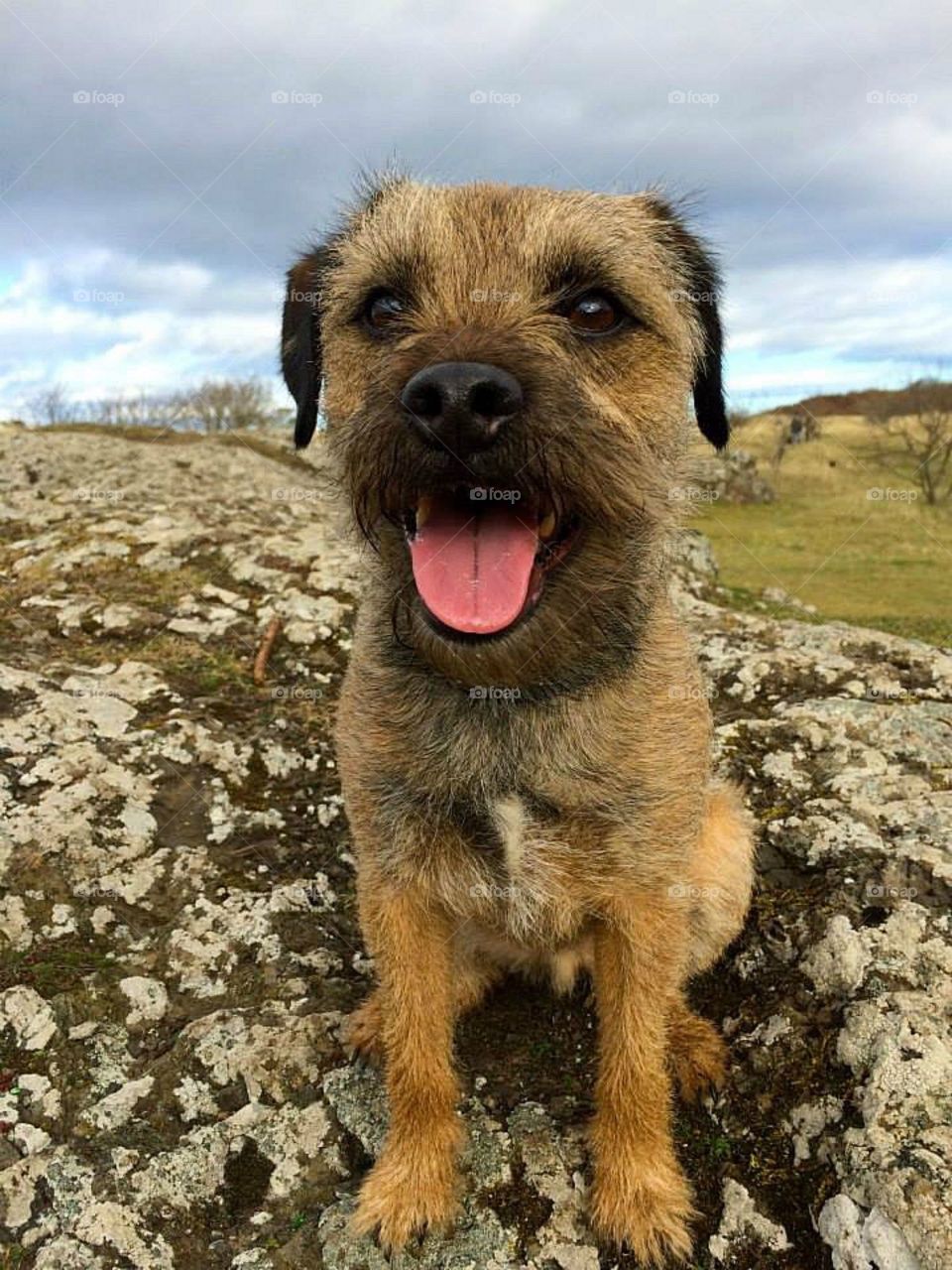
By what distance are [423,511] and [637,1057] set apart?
2.01m

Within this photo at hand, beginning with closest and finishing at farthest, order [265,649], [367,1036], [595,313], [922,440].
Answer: [595,313] < [367,1036] < [265,649] < [922,440]

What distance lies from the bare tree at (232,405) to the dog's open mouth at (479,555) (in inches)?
1281

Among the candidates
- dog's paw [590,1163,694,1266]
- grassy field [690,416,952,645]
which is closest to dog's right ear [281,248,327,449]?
grassy field [690,416,952,645]

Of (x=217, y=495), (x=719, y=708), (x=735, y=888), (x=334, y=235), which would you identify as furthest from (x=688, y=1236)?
(x=217, y=495)

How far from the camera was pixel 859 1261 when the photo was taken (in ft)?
8.43

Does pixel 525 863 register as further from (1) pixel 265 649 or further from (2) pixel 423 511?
(1) pixel 265 649

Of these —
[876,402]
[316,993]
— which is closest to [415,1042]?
[316,993]

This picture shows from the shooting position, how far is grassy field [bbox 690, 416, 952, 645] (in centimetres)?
1711

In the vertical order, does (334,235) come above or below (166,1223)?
above

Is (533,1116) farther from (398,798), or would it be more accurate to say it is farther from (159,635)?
(159,635)

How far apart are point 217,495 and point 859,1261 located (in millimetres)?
8284

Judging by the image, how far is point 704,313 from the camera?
3.99 meters

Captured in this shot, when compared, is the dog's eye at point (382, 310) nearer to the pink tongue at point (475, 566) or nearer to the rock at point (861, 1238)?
the pink tongue at point (475, 566)

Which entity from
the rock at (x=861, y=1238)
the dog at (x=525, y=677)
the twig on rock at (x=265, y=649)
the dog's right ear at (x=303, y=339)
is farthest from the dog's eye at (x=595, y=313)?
the twig on rock at (x=265, y=649)
